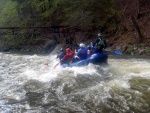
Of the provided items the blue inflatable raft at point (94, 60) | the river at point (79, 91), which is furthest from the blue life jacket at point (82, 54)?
the river at point (79, 91)

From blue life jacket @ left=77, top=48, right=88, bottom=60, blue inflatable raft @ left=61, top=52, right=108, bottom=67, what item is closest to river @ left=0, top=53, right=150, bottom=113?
blue inflatable raft @ left=61, top=52, right=108, bottom=67

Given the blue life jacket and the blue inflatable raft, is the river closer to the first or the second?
the blue inflatable raft

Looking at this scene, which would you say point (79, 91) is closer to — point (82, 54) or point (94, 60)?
point (94, 60)

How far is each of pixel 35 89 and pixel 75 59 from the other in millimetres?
4008

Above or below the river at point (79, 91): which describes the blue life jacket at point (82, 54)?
above

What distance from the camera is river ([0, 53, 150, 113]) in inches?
271

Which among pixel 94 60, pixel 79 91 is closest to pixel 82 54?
pixel 94 60

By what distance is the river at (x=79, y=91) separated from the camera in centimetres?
689

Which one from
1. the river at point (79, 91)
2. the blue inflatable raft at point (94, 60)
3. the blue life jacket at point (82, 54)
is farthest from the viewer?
the blue life jacket at point (82, 54)

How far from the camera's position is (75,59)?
492 inches

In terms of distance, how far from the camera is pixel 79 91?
8336mm

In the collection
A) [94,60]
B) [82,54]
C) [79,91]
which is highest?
[82,54]

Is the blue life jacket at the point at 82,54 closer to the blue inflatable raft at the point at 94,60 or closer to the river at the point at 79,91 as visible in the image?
the blue inflatable raft at the point at 94,60

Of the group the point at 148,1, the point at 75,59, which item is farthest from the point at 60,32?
the point at 75,59
